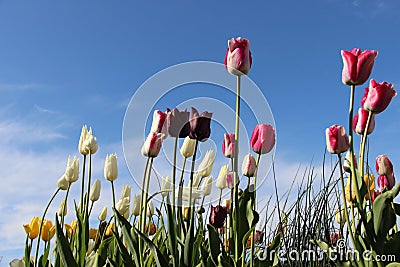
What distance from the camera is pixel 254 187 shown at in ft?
6.86

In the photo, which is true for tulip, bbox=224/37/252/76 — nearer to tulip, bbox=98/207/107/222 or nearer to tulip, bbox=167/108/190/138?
tulip, bbox=167/108/190/138

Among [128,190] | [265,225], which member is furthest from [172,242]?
[265,225]

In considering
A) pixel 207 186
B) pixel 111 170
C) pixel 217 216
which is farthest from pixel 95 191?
pixel 217 216

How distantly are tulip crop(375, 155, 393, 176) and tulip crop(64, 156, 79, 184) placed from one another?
1592 mm

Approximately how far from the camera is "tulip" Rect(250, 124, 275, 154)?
2.07 metres

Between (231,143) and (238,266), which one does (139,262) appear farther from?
(231,143)

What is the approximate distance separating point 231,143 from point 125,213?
0.91 metres

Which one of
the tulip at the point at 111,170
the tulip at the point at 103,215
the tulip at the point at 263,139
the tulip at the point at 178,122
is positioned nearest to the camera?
the tulip at the point at 178,122

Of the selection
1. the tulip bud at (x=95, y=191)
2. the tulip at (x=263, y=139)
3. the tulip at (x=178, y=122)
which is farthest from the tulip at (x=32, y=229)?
the tulip at (x=263, y=139)

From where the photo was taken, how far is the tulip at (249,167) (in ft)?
7.16

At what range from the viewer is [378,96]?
6.12ft

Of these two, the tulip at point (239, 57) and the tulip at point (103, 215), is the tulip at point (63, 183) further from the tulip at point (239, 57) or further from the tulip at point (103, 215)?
the tulip at point (239, 57)

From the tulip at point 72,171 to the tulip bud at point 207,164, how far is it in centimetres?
72

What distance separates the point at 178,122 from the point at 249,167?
429mm
